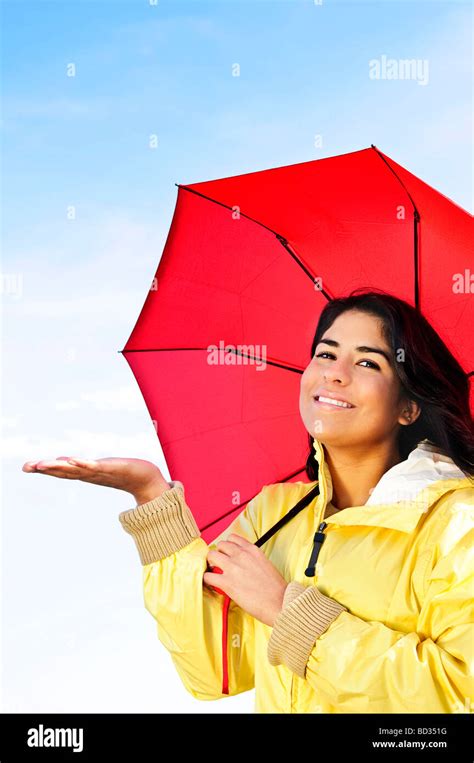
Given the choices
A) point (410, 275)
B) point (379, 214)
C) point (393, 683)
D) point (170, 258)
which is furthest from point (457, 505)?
point (170, 258)

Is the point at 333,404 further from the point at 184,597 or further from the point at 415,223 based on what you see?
the point at 184,597

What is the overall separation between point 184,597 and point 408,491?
971mm

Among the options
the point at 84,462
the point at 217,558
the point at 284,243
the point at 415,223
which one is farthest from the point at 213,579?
the point at 415,223

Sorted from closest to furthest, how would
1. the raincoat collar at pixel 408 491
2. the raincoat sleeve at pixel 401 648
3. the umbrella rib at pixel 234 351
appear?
the raincoat sleeve at pixel 401 648
the raincoat collar at pixel 408 491
the umbrella rib at pixel 234 351

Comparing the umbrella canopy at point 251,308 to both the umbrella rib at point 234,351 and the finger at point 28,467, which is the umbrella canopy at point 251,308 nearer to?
the umbrella rib at point 234,351

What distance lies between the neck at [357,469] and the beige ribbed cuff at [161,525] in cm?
60

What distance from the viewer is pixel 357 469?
3600 millimetres

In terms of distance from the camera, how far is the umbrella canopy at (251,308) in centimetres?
351

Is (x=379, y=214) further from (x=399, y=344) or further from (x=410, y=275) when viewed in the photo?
(x=399, y=344)

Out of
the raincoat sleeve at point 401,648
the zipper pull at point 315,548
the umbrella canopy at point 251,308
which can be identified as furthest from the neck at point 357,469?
the raincoat sleeve at point 401,648

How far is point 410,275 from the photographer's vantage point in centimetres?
351

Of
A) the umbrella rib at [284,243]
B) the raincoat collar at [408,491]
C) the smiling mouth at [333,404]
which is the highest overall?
the umbrella rib at [284,243]

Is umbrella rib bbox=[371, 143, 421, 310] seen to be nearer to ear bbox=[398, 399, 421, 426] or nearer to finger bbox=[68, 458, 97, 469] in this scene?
ear bbox=[398, 399, 421, 426]

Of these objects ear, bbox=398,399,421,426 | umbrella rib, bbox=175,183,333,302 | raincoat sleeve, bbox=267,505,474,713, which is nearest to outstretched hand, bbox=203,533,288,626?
raincoat sleeve, bbox=267,505,474,713
